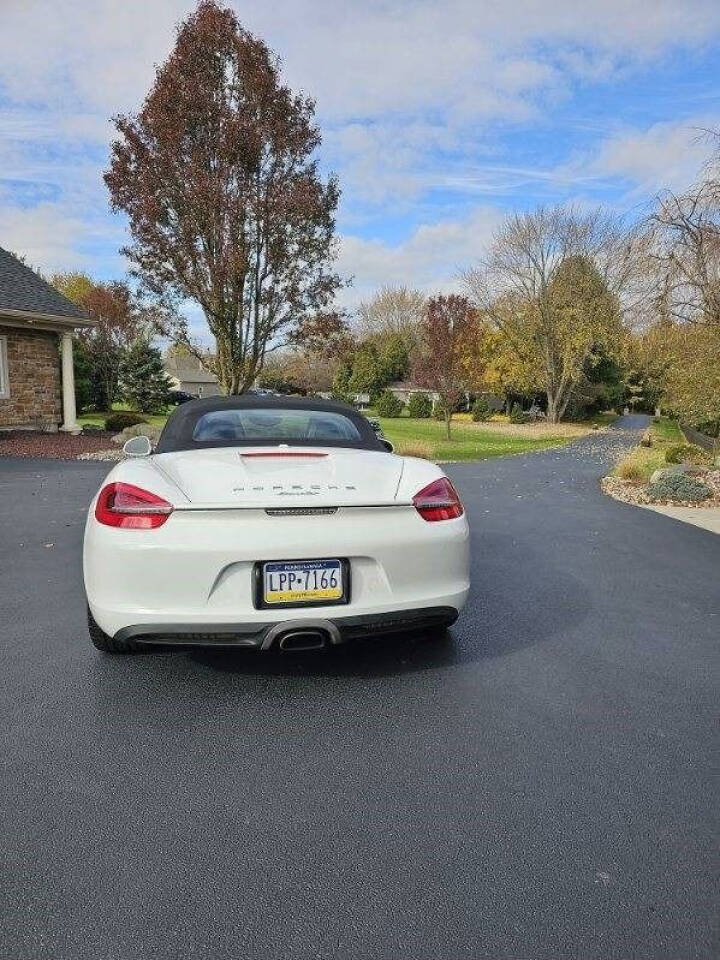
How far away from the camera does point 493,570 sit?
5.36m

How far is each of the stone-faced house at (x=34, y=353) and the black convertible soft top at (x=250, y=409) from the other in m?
13.1

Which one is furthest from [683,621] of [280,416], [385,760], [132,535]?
[132,535]

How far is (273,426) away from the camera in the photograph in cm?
417

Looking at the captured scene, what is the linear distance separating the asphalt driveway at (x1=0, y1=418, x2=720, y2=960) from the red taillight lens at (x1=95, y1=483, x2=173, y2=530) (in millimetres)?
833

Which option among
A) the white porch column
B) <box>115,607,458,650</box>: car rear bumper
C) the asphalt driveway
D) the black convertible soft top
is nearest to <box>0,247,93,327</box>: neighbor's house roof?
the white porch column

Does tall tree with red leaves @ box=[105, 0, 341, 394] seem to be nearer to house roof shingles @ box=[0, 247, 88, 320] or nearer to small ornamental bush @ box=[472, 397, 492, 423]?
house roof shingles @ box=[0, 247, 88, 320]

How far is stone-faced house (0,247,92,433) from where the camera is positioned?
15.6m

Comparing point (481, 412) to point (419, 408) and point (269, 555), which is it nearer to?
point (419, 408)

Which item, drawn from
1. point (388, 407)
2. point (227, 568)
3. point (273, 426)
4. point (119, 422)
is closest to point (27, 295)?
point (119, 422)

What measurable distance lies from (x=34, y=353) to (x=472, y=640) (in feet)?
52.2

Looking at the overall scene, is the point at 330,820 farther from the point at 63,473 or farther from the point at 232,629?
the point at 63,473

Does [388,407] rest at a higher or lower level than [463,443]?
higher

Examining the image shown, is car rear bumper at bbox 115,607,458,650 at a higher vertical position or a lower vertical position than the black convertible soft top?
lower

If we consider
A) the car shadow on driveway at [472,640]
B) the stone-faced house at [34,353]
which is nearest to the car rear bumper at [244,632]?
the car shadow on driveway at [472,640]
